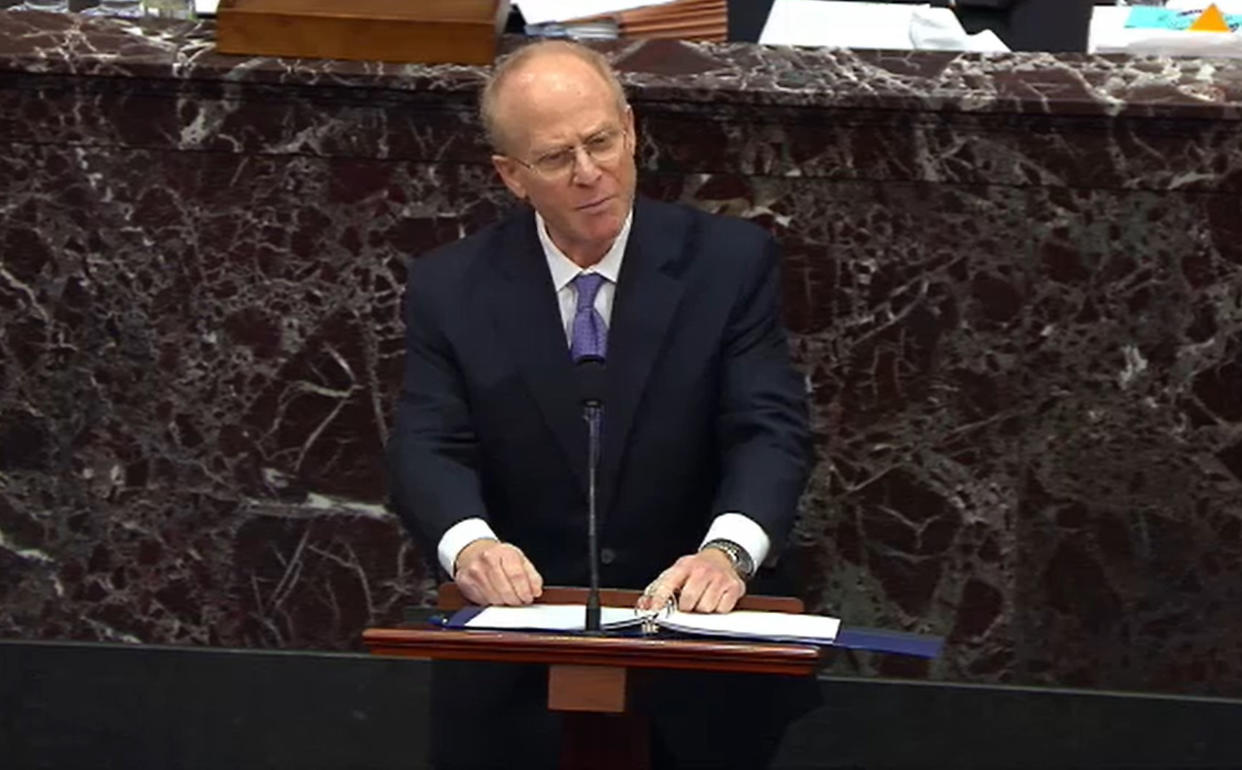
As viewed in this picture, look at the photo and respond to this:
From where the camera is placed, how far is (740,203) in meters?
3.85

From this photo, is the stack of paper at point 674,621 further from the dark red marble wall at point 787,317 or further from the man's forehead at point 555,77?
the dark red marble wall at point 787,317

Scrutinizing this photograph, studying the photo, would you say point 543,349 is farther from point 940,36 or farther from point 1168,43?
point 1168,43

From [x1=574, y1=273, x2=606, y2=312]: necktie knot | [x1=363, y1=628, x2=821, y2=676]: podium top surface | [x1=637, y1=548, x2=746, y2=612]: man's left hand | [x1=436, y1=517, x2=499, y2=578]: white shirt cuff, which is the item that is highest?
[x1=574, y1=273, x2=606, y2=312]: necktie knot

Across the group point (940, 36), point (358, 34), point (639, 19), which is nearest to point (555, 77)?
point (358, 34)

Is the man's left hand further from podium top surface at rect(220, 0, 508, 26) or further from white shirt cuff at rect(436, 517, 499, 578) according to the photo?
podium top surface at rect(220, 0, 508, 26)

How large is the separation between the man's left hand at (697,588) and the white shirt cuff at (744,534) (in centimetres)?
11

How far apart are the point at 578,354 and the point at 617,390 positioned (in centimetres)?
7

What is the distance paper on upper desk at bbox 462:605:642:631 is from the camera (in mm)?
2707

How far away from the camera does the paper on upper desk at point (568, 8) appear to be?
4.15 metres

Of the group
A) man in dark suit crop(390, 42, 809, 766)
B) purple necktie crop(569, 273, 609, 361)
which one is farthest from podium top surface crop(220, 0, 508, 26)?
purple necktie crop(569, 273, 609, 361)

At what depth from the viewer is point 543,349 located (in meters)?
3.30

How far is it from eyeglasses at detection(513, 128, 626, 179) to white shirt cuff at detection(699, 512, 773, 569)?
499 millimetres

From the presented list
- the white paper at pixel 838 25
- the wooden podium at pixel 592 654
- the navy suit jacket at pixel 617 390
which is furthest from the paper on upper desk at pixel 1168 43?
the wooden podium at pixel 592 654

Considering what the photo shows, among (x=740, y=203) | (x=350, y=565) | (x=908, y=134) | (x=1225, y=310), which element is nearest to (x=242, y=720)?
(x=350, y=565)
